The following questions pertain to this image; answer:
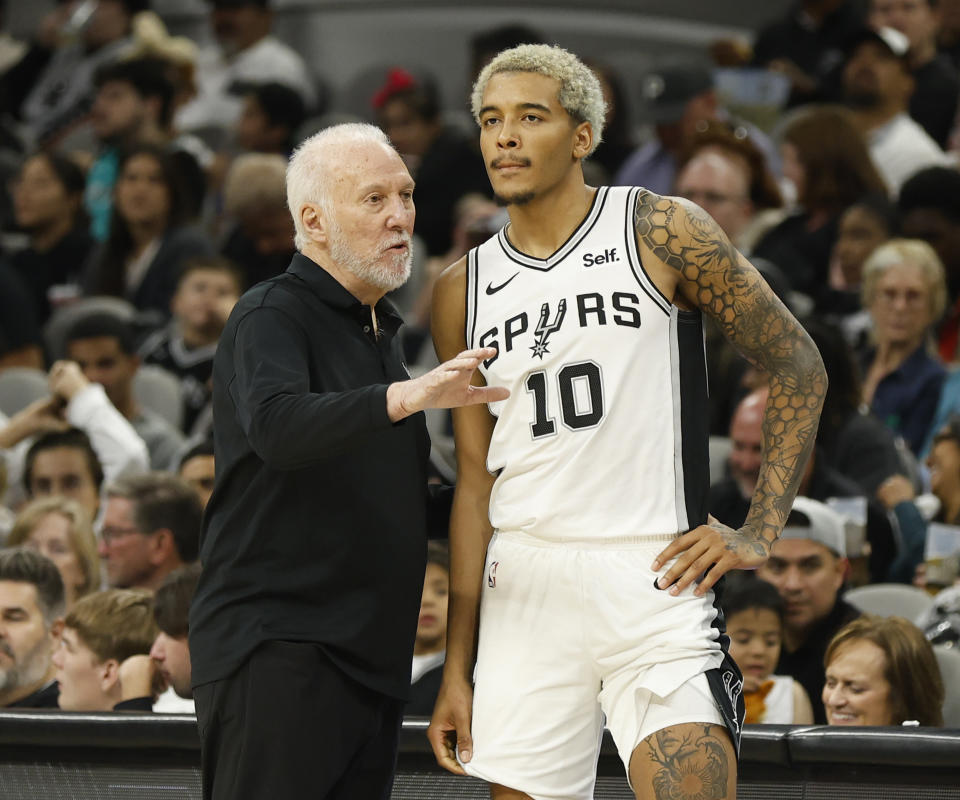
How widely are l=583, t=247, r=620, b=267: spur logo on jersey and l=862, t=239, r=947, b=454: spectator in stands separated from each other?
3.80m

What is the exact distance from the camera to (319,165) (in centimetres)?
332

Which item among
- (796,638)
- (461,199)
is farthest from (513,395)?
(461,199)

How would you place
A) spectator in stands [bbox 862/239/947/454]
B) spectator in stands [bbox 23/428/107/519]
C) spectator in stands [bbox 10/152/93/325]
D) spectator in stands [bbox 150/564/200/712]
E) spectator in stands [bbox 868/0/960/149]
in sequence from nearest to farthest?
spectator in stands [bbox 150/564/200/712], spectator in stands [bbox 23/428/107/519], spectator in stands [bbox 862/239/947/454], spectator in stands [bbox 868/0/960/149], spectator in stands [bbox 10/152/93/325]

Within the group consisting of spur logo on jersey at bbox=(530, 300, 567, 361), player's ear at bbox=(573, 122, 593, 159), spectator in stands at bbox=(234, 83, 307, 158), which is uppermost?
spectator in stands at bbox=(234, 83, 307, 158)

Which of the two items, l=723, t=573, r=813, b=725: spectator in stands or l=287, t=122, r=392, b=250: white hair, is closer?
l=287, t=122, r=392, b=250: white hair

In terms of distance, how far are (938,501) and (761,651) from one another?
59.4 inches

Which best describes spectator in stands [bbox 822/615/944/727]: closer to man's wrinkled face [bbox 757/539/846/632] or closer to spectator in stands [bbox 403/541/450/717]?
man's wrinkled face [bbox 757/539/846/632]

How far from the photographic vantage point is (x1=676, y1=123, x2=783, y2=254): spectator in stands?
780 cm

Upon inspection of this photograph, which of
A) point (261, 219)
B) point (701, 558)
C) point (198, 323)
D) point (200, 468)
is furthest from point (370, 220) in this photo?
point (261, 219)

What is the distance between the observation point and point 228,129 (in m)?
10.7

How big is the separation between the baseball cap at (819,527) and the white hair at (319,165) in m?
2.54

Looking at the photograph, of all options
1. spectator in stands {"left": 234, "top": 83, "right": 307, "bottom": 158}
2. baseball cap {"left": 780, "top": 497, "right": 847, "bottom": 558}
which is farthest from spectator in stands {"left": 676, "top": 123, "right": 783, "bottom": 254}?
spectator in stands {"left": 234, "top": 83, "right": 307, "bottom": 158}

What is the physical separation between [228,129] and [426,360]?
395 cm

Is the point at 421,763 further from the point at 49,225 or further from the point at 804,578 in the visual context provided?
the point at 49,225
